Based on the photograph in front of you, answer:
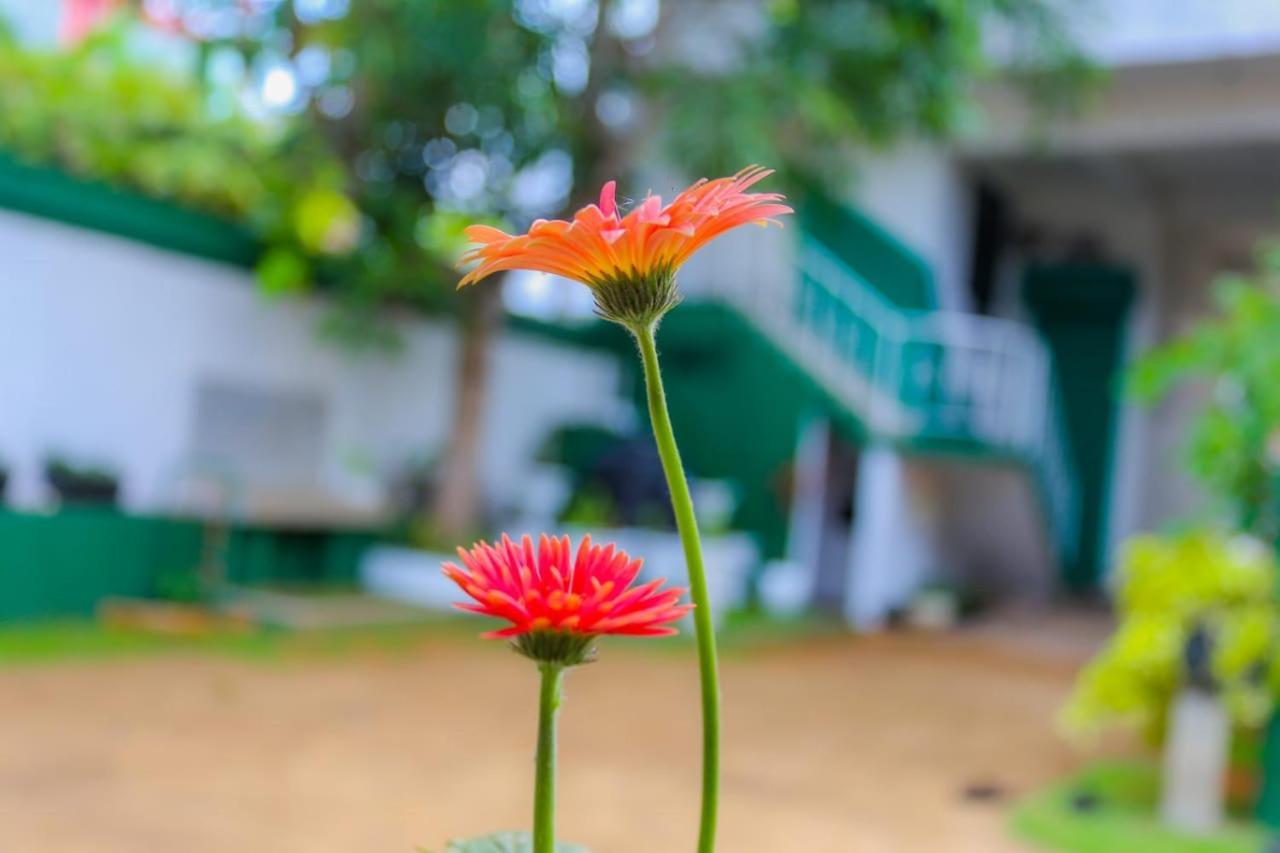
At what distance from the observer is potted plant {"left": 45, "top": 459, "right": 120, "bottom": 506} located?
23.2 ft

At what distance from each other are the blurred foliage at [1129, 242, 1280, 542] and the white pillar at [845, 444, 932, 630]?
4730 millimetres

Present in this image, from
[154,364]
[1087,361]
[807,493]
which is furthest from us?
[1087,361]

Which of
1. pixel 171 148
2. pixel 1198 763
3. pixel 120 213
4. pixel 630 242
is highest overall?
pixel 171 148

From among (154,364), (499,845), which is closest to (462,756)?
(154,364)

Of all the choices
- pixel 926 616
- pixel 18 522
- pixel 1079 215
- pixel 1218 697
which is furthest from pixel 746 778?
pixel 1079 215

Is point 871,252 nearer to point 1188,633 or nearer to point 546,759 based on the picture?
point 1188,633

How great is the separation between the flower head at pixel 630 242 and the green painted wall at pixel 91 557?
6730 mm

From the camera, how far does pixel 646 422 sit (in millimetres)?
11352

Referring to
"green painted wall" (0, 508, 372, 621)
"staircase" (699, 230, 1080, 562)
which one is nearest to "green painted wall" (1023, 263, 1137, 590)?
"staircase" (699, 230, 1080, 562)

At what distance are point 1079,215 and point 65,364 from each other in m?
9.78

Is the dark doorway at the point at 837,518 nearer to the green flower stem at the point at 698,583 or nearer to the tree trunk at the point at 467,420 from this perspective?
the tree trunk at the point at 467,420

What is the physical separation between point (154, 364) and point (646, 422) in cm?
470

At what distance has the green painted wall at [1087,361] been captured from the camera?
1253 centimetres

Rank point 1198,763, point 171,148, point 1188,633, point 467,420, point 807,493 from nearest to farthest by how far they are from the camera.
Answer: point 1198,763 → point 1188,633 → point 171,148 → point 467,420 → point 807,493
